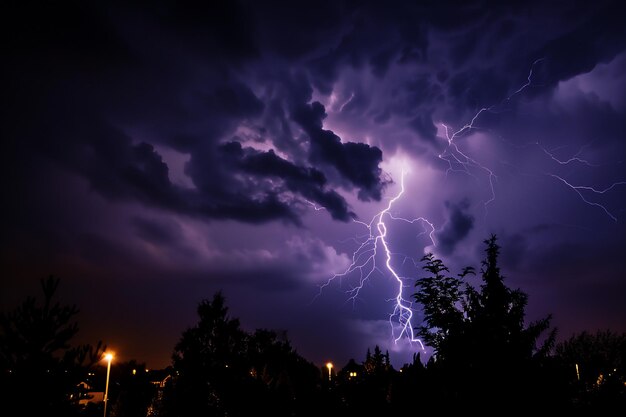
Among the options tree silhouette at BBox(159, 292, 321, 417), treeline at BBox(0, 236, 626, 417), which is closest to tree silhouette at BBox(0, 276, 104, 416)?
treeline at BBox(0, 236, 626, 417)

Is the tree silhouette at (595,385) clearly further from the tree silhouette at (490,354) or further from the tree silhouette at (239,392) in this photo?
the tree silhouette at (239,392)

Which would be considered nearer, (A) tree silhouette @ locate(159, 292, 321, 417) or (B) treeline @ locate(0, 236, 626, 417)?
(B) treeline @ locate(0, 236, 626, 417)

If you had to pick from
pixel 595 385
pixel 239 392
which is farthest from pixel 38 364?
pixel 595 385

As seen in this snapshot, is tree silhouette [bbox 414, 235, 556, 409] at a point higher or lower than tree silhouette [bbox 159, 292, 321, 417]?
higher

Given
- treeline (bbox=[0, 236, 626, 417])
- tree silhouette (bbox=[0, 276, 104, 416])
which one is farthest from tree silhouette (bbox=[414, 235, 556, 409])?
tree silhouette (bbox=[0, 276, 104, 416])

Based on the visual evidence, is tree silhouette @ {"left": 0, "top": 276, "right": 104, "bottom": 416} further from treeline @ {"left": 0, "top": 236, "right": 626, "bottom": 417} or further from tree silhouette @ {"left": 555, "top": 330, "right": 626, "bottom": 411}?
tree silhouette @ {"left": 555, "top": 330, "right": 626, "bottom": 411}

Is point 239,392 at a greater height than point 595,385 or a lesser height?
lesser

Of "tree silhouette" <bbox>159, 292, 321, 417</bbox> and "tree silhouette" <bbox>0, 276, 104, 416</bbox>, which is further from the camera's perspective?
"tree silhouette" <bbox>159, 292, 321, 417</bbox>

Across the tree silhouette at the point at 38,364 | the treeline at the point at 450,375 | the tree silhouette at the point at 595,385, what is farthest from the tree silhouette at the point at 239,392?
the tree silhouette at the point at 595,385

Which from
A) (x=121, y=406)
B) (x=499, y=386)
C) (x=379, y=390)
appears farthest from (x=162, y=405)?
(x=499, y=386)

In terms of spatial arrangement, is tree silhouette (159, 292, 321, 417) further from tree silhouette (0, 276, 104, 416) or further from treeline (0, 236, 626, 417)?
tree silhouette (0, 276, 104, 416)

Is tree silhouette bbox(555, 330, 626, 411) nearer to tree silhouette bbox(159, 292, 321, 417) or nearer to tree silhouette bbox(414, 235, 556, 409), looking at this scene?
tree silhouette bbox(414, 235, 556, 409)

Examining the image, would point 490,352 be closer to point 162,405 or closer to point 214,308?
point 162,405

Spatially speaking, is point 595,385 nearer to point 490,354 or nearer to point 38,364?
point 490,354
